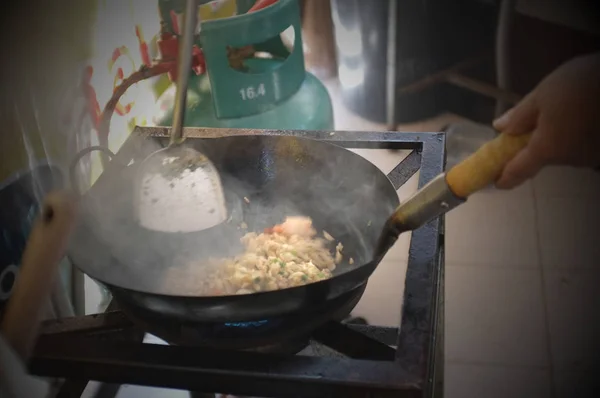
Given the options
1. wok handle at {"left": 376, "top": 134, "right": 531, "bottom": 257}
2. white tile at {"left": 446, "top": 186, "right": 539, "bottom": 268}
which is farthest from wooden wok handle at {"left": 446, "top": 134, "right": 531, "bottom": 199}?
white tile at {"left": 446, "top": 186, "right": 539, "bottom": 268}

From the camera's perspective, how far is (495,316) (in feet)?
6.20

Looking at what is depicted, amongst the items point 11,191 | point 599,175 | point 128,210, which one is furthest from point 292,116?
point 599,175

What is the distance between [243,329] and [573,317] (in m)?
1.41

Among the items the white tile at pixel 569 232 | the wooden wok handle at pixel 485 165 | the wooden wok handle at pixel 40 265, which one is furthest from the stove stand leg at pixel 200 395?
the white tile at pixel 569 232

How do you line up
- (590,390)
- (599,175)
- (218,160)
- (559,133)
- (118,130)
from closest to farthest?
(559,133)
(218,160)
(118,130)
(590,390)
(599,175)

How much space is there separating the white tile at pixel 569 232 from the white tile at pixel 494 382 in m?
0.51

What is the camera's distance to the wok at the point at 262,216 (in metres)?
0.76

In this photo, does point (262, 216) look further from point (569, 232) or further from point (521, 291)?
point (569, 232)

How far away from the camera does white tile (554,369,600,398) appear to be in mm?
1646

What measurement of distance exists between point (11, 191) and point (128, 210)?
198 millimetres

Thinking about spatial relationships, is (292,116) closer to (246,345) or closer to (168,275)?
(168,275)

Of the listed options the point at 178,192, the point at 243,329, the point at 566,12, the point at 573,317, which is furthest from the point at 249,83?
the point at 566,12

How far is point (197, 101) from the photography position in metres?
1.77

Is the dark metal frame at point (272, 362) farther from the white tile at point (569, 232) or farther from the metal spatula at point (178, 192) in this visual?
the white tile at point (569, 232)
